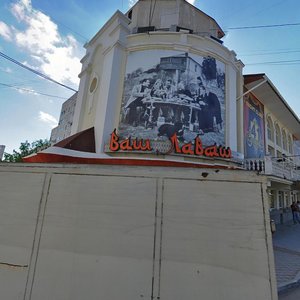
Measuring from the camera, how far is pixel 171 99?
1017 centimetres

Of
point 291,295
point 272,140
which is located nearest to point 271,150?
point 272,140

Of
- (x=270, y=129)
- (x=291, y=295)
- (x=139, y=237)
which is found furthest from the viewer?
(x=270, y=129)

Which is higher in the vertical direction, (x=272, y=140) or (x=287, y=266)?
(x=272, y=140)

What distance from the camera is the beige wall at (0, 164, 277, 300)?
2367 millimetres

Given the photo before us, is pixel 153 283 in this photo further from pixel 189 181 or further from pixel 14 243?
pixel 14 243

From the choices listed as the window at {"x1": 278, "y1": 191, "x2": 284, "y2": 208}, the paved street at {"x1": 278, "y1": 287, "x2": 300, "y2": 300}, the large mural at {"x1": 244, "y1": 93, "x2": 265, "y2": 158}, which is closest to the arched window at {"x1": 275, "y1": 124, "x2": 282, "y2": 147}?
the window at {"x1": 278, "y1": 191, "x2": 284, "y2": 208}

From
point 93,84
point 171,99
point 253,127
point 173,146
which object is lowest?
point 173,146

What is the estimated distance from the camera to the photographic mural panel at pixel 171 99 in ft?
32.6

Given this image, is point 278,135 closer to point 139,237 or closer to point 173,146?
point 173,146

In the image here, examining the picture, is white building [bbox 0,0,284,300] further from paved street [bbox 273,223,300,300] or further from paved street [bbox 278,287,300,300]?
paved street [bbox 273,223,300,300]

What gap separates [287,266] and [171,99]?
7.64 meters

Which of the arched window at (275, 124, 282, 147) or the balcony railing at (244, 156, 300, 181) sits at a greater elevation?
the arched window at (275, 124, 282, 147)

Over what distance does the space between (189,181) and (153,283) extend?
48.3 inches

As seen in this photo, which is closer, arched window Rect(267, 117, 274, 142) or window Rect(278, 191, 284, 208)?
window Rect(278, 191, 284, 208)
